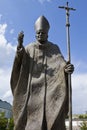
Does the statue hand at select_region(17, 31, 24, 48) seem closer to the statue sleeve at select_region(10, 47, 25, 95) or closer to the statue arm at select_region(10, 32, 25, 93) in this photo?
the statue arm at select_region(10, 32, 25, 93)

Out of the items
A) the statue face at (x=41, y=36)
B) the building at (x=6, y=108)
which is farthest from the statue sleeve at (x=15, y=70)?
the building at (x=6, y=108)

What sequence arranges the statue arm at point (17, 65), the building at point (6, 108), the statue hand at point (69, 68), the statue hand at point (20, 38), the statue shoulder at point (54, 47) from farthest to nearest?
the building at point (6, 108) < the statue shoulder at point (54, 47) < the statue arm at point (17, 65) < the statue hand at point (20, 38) < the statue hand at point (69, 68)

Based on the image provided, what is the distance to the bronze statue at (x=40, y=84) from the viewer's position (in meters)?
10.1

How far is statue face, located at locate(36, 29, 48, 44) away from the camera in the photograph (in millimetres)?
11039

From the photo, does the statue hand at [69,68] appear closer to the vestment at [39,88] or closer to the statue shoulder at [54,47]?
the vestment at [39,88]

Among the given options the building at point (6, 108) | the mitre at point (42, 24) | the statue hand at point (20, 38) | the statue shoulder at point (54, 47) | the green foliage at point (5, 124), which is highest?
the building at point (6, 108)

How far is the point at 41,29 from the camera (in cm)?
1103

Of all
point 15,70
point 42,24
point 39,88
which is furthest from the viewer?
point 42,24

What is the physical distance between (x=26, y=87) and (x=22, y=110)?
73cm

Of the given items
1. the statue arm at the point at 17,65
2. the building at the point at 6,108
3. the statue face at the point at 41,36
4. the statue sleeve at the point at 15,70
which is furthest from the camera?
the building at the point at 6,108

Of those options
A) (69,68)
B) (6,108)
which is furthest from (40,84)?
(6,108)

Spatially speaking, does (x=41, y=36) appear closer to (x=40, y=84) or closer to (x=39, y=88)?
(x=40, y=84)

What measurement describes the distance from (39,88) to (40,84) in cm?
12

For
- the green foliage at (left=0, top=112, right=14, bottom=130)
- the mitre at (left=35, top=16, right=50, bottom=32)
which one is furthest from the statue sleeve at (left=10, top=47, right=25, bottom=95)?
the green foliage at (left=0, top=112, right=14, bottom=130)
